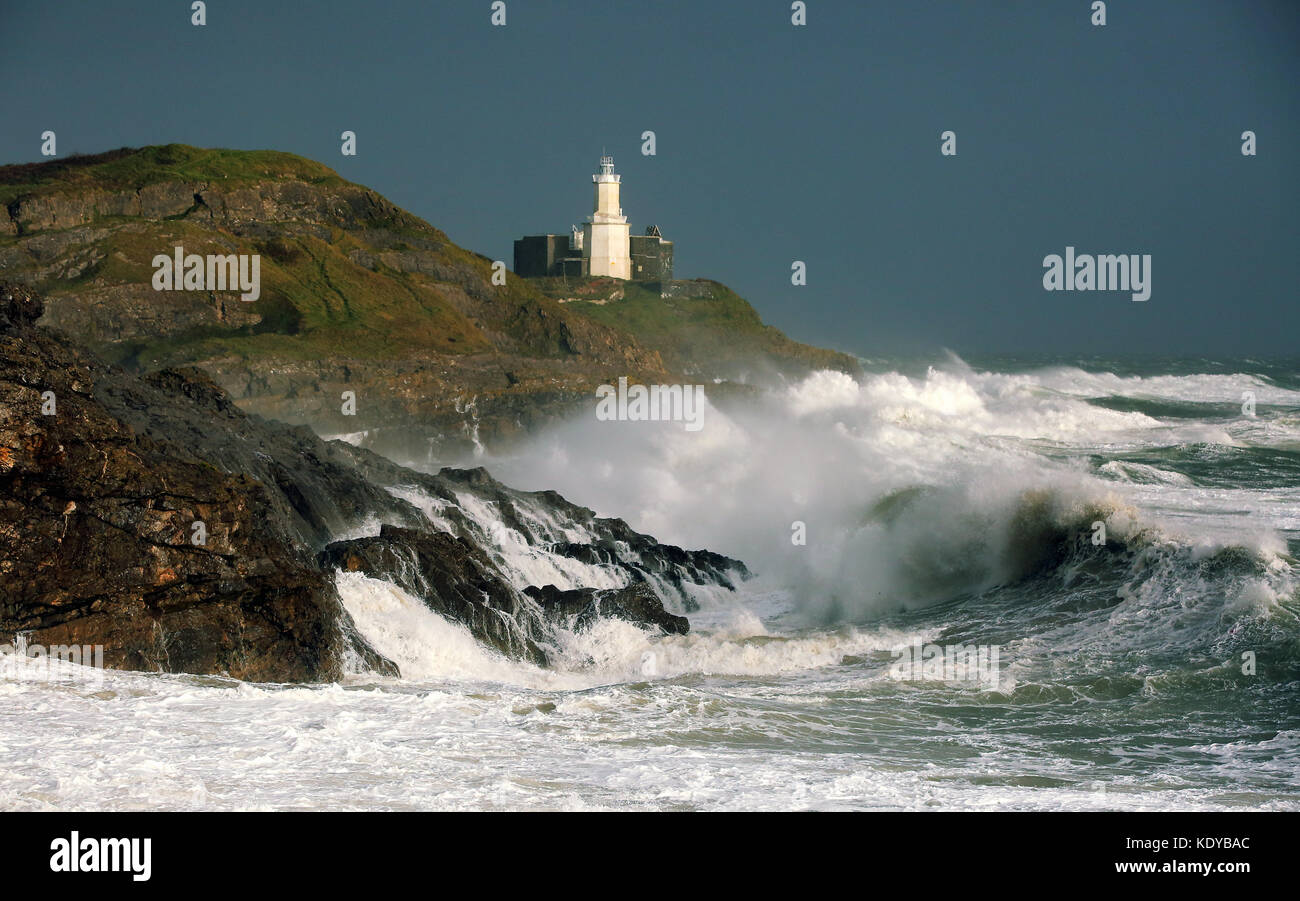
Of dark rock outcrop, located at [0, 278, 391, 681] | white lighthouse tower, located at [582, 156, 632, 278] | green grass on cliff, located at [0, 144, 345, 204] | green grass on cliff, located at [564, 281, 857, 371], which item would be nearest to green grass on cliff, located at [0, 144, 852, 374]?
green grass on cliff, located at [0, 144, 345, 204]

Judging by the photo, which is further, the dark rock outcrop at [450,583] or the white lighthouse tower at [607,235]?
the white lighthouse tower at [607,235]

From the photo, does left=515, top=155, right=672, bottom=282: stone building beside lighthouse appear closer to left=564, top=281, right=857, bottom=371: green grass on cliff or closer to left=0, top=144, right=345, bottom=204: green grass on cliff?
left=564, top=281, right=857, bottom=371: green grass on cliff

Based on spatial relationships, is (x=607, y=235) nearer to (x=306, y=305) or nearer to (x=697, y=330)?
(x=697, y=330)

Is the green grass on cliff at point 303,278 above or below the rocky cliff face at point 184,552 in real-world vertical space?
above

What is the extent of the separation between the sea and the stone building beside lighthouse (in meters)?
49.2

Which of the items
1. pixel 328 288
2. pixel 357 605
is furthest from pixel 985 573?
pixel 328 288

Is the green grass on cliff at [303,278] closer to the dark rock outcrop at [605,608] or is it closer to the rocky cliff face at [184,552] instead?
the rocky cliff face at [184,552]

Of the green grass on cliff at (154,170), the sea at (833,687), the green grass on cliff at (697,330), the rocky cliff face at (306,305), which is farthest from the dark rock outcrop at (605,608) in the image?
the green grass on cliff at (697,330)

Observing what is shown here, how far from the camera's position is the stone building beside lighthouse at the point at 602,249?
77.7 m

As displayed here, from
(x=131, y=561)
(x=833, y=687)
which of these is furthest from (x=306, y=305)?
(x=833, y=687)

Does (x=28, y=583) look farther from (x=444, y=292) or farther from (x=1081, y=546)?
(x=444, y=292)

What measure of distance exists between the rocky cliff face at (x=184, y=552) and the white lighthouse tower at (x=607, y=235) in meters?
59.8

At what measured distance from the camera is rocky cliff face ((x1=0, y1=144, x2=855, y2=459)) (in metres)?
40.2

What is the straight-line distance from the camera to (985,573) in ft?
67.4
